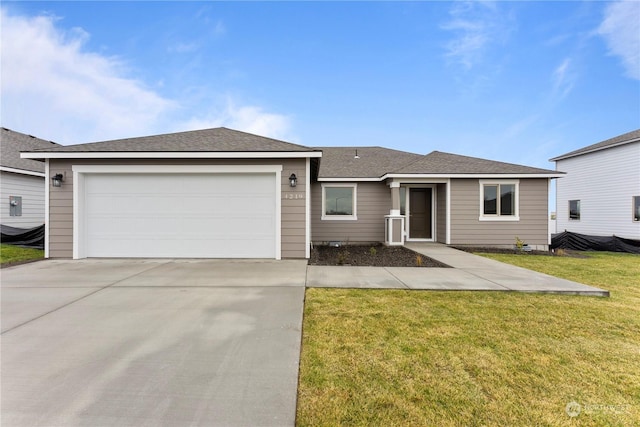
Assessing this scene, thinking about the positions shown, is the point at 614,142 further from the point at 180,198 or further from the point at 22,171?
the point at 22,171

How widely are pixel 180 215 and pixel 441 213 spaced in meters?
9.09

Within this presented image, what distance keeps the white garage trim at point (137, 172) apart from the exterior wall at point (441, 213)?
6555mm

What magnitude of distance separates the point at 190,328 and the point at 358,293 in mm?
2410

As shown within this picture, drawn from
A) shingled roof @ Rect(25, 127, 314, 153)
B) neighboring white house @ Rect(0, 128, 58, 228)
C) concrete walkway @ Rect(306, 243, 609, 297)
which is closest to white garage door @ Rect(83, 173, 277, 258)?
shingled roof @ Rect(25, 127, 314, 153)

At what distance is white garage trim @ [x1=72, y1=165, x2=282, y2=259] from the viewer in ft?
23.3

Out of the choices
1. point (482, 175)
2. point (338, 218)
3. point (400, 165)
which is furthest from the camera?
point (400, 165)

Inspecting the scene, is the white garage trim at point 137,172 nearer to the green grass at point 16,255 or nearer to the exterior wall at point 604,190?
the green grass at point 16,255

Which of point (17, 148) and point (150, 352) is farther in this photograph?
Result: point (17, 148)

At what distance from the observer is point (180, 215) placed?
7.25m

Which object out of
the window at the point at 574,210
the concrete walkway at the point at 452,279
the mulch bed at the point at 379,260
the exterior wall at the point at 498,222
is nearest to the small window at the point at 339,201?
the mulch bed at the point at 379,260

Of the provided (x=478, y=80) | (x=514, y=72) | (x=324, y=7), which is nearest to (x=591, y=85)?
(x=514, y=72)

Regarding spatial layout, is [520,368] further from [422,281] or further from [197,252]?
[197,252]

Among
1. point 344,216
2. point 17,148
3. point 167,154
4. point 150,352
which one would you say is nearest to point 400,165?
point 344,216

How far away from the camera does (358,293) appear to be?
14.2 feet
